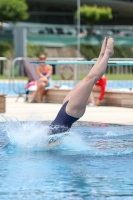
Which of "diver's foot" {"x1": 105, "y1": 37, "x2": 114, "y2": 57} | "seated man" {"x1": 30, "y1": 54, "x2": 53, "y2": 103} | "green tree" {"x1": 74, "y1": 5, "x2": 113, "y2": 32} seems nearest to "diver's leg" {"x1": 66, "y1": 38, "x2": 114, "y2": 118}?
"diver's foot" {"x1": 105, "y1": 37, "x2": 114, "y2": 57}

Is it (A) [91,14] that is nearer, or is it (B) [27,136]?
(B) [27,136]

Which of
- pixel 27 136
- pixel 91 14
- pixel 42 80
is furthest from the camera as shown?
pixel 91 14

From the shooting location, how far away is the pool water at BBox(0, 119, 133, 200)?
232 inches

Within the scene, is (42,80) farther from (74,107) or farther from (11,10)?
(11,10)

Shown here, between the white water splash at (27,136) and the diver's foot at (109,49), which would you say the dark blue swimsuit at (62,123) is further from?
the diver's foot at (109,49)

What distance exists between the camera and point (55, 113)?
550 inches

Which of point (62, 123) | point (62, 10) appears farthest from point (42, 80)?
point (62, 10)

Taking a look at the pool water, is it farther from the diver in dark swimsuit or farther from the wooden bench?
the wooden bench

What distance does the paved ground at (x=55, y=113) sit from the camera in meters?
12.8

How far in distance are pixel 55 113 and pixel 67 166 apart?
261 inches

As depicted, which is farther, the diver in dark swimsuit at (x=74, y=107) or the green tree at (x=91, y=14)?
the green tree at (x=91, y=14)

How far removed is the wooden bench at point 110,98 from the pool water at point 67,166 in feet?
16.6

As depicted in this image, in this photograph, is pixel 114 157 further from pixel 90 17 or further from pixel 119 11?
pixel 119 11

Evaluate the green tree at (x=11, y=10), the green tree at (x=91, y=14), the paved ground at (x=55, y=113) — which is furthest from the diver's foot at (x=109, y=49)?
the green tree at (x=91, y=14)
